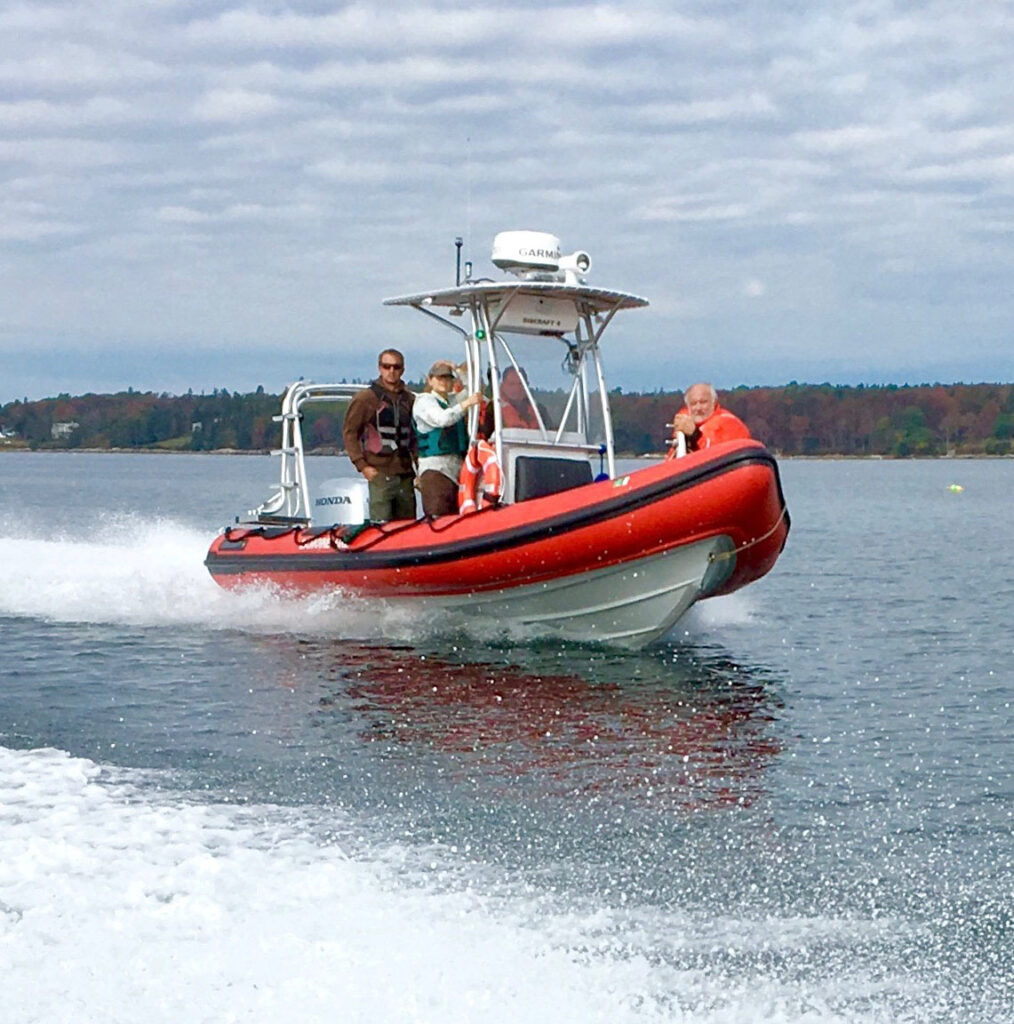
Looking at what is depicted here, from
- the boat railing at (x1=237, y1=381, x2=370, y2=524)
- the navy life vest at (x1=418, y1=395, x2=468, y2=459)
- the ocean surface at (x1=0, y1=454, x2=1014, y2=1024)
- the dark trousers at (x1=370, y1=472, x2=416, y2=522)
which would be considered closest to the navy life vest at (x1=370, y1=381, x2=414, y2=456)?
the dark trousers at (x1=370, y1=472, x2=416, y2=522)

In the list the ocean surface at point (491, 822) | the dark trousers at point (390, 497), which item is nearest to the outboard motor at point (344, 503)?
the dark trousers at point (390, 497)

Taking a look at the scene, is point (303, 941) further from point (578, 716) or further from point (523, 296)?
point (523, 296)

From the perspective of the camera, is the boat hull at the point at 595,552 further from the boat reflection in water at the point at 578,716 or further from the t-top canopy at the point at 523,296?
the t-top canopy at the point at 523,296

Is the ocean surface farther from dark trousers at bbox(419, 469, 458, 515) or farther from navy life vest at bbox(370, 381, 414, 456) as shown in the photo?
navy life vest at bbox(370, 381, 414, 456)

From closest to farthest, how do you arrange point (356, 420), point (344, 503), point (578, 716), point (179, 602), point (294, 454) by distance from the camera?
point (578, 716) → point (356, 420) → point (344, 503) → point (294, 454) → point (179, 602)

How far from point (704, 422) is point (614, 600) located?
1.31 metres

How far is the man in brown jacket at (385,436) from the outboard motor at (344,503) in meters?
0.33

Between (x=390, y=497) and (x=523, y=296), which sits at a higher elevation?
(x=523, y=296)

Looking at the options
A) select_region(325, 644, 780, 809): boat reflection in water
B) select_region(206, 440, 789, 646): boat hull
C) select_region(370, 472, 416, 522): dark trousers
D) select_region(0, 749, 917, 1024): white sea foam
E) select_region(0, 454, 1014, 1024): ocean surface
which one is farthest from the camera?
select_region(370, 472, 416, 522): dark trousers

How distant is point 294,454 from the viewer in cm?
1120

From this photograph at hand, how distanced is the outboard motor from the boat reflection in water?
3.79 feet

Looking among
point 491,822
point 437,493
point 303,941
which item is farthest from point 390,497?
point 303,941

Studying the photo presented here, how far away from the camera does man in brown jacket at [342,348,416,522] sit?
10078 mm

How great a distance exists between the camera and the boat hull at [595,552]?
28.3 ft
